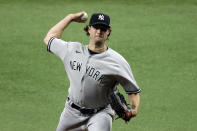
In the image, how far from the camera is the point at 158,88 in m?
8.83

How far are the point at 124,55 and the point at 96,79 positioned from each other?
4.19m

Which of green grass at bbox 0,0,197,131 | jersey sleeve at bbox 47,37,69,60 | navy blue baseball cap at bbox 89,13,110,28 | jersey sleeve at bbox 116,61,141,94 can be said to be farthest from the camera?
green grass at bbox 0,0,197,131

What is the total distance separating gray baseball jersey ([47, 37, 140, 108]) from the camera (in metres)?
5.63

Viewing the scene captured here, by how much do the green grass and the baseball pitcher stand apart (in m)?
1.85

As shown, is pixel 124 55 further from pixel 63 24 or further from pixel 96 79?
pixel 96 79

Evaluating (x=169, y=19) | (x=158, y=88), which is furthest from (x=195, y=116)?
(x=169, y=19)

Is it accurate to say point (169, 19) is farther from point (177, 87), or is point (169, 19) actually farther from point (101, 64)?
point (101, 64)

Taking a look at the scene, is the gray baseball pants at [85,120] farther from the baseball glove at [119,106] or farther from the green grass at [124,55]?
the green grass at [124,55]

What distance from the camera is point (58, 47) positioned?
19.4 feet

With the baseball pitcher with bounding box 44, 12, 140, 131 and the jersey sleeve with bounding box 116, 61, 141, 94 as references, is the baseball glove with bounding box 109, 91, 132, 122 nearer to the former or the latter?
the baseball pitcher with bounding box 44, 12, 140, 131

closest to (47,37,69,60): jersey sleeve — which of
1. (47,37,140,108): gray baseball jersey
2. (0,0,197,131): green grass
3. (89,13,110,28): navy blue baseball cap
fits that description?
(47,37,140,108): gray baseball jersey

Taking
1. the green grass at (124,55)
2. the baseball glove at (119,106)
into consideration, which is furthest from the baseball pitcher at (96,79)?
the green grass at (124,55)

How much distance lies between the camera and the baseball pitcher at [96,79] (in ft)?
18.5

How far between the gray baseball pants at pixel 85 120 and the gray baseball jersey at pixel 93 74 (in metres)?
0.11
